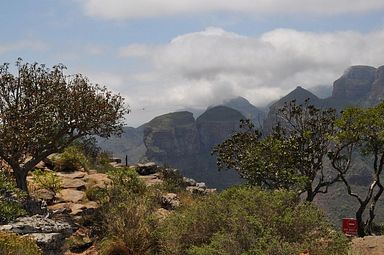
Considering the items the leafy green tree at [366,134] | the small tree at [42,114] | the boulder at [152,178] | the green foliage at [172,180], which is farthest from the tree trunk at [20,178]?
the leafy green tree at [366,134]

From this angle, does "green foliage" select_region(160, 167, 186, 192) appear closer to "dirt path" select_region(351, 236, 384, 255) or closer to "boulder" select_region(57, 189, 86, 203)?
"boulder" select_region(57, 189, 86, 203)

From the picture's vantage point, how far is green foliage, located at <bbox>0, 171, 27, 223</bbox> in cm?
1319

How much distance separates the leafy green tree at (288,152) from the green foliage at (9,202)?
15002 millimetres

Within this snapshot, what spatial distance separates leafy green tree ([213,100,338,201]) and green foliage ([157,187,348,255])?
1327 centimetres

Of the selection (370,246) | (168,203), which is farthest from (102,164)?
(370,246)

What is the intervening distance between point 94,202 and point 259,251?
10.6 metres

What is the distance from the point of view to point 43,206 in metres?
16.2

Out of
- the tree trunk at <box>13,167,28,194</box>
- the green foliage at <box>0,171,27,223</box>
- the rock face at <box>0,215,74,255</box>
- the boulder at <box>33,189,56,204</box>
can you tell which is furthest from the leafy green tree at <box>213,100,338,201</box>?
the rock face at <box>0,215,74,255</box>

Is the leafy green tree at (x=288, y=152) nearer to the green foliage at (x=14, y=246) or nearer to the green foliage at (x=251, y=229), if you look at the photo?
the green foliage at (x=251, y=229)

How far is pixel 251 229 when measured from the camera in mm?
10789

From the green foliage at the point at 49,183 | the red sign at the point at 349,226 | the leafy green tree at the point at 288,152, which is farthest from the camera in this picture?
the leafy green tree at the point at 288,152

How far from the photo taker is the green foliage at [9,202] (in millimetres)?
13188

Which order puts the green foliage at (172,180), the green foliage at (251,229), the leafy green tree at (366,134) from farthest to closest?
1. the leafy green tree at (366,134)
2. the green foliage at (172,180)
3. the green foliage at (251,229)

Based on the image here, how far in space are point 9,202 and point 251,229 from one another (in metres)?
7.76
